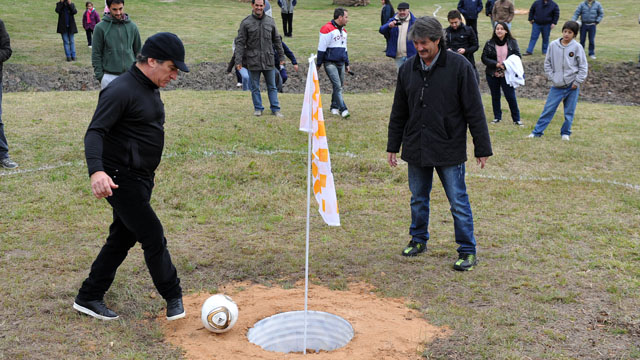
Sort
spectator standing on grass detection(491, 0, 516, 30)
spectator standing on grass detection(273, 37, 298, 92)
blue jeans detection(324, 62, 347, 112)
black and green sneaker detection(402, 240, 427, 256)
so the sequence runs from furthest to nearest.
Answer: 1. spectator standing on grass detection(491, 0, 516, 30)
2. spectator standing on grass detection(273, 37, 298, 92)
3. blue jeans detection(324, 62, 347, 112)
4. black and green sneaker detection(402, 240, 427, 256)

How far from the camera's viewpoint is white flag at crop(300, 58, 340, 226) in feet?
17.2

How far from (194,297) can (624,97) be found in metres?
16.0

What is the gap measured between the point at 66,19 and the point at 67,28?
0.49 m

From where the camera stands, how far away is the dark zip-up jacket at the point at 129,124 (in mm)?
4750

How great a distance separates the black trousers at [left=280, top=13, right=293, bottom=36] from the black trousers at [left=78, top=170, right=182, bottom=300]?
61.5 ft

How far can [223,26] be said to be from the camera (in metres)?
26.6

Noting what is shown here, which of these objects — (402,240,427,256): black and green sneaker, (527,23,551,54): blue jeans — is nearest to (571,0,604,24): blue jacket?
(527,23,551,54): blue jeans

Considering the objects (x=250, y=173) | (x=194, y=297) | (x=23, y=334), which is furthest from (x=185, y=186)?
(x=23, y=334)

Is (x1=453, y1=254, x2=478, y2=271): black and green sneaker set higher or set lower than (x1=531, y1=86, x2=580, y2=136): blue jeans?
lower

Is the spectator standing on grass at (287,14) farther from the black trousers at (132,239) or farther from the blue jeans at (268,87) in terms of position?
the black trousers at (132,239)

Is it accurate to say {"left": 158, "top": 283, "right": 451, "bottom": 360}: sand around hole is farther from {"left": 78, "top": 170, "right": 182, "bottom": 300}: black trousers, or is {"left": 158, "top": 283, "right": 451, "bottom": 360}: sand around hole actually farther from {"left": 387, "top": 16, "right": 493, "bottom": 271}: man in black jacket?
{"left": 387, "top": 16, "right": 493, "bottom": 271}: man in black jacket

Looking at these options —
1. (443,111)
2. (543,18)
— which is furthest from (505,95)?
(543,18)

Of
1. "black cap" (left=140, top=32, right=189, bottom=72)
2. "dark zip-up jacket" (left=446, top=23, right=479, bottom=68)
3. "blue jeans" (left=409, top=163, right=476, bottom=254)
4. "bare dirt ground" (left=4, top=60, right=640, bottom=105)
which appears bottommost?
"bare dirt ground" (left=4, top=60, right=640, bottom=105)

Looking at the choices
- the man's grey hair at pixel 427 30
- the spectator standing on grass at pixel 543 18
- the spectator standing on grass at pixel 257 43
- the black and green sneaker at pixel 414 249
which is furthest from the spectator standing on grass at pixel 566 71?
the spectator standing on grass at pixel 543 18
